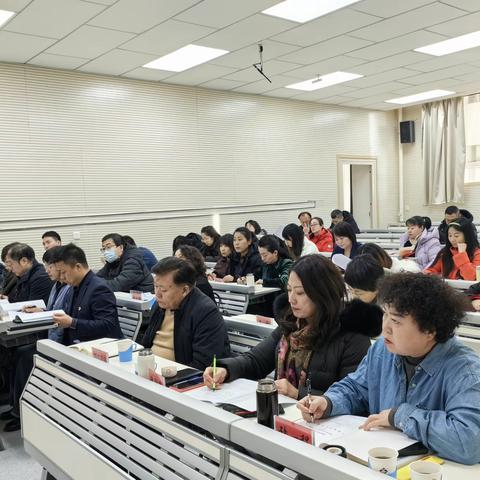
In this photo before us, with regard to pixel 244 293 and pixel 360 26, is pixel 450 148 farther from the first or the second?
pixel 244 293

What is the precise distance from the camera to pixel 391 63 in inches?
302

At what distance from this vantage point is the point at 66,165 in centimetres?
730

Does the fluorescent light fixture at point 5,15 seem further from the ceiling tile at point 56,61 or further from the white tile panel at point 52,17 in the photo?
the ceiling tile at point 56,61

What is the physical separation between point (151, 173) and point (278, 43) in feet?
9.51

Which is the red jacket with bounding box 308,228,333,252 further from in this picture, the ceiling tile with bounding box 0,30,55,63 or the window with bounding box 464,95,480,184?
the ceiling tile with bounding box 0,30,55,63

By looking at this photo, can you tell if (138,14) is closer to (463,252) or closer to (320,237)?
(463,252)

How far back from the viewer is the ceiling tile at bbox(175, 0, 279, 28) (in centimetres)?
507

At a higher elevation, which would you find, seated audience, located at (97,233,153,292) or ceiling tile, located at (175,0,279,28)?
ceiling tile, located at (175,0,279,28)

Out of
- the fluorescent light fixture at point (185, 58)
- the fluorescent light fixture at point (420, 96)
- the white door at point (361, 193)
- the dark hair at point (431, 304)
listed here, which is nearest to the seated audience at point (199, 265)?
the dark hair at point (431, 304)

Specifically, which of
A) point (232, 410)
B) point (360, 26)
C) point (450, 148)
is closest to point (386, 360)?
point (232, 410)

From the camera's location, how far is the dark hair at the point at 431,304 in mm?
1572

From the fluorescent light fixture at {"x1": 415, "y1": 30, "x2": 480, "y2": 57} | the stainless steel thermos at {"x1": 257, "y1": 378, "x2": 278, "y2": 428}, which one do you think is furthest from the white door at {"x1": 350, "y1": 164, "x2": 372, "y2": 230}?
the stainless steel thermos at {"x1": 257, "y1": 378, "x2": 278, "y2": 428}

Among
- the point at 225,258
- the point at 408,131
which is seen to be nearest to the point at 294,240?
the point at 225,258

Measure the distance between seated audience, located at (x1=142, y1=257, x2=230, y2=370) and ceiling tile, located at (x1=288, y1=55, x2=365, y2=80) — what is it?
5.36 m
